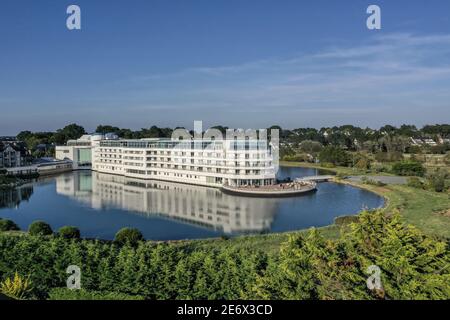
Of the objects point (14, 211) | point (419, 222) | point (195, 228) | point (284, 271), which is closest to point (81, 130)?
point (14, 211)

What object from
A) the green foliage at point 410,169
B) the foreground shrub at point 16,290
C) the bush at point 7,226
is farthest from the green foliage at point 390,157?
the foreground shrub at point 16,290

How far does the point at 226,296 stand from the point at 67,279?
5683 millimetres

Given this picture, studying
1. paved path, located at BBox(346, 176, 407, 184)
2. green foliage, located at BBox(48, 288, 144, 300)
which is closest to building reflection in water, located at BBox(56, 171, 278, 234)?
green foliage, located at BBox(48, 288, 144, 300)

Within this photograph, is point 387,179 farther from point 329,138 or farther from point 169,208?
point 329,138

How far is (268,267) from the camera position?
1299cm

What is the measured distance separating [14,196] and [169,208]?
16910 millimetres

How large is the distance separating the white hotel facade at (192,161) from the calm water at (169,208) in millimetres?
2360

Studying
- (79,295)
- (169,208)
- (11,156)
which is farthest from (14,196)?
(79,295)

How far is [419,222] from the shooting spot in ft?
82.4

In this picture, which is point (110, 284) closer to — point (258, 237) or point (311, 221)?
point (258, 237)

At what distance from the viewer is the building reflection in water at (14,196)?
35.4 meters

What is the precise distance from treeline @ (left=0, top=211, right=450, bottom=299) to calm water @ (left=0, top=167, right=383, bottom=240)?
8.58 meters

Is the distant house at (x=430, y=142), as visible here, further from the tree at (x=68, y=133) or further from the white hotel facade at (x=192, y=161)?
the tree at (x=68, y=133)

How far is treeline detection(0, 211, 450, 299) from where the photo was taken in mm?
9828
